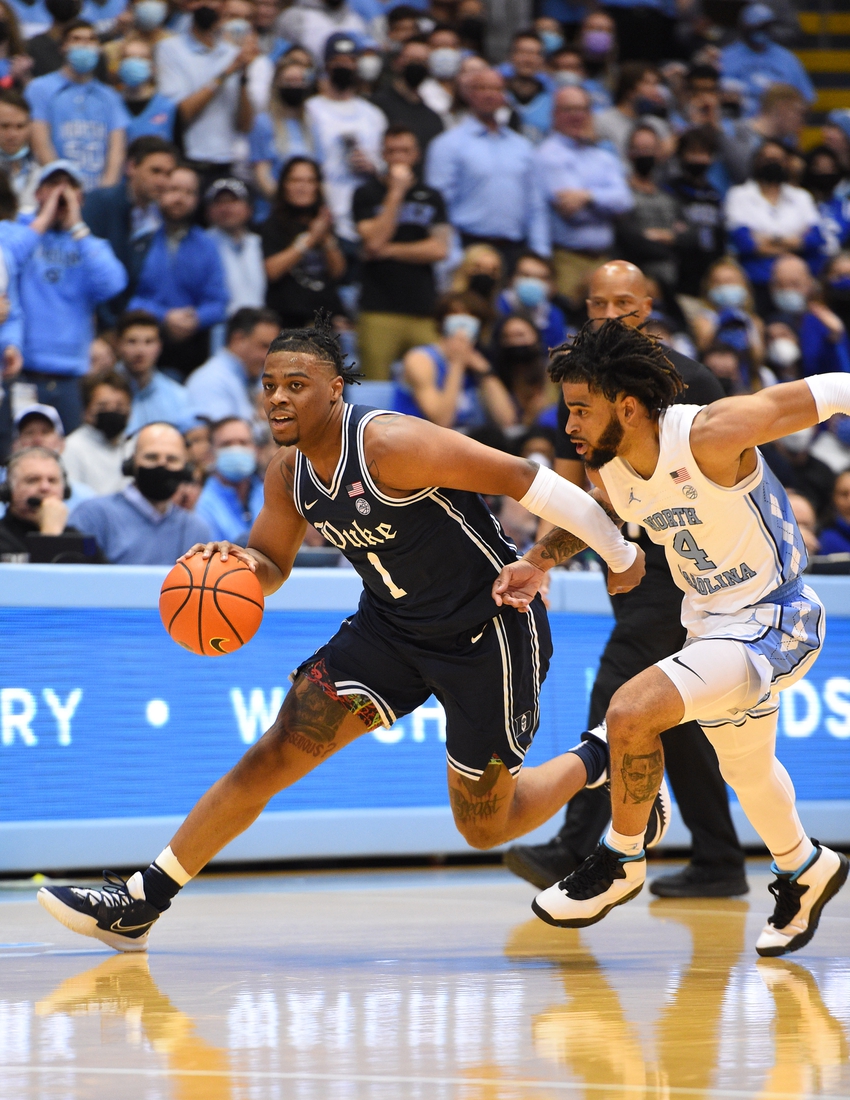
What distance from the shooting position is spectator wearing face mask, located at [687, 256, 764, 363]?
481 inches

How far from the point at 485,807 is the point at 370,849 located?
2.55 metres

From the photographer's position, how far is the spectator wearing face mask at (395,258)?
10977 millimetres

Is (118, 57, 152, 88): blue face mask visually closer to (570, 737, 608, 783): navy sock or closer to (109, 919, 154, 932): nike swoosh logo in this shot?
(570, 737, 608, 783): navy sock

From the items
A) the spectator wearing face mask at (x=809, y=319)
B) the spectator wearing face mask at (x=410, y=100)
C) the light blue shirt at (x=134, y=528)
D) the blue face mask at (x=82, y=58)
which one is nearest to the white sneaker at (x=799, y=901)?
the light blue shirt at (x=134, y=528)

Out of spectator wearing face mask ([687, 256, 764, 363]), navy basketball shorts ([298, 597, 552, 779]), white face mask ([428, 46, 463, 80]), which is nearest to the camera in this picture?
navy basketball shorts ([298, 597, 552, 779])

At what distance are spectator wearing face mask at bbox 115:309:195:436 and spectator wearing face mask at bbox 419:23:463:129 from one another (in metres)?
4.03

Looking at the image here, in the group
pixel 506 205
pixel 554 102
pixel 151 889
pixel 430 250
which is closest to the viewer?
pixel 151 889

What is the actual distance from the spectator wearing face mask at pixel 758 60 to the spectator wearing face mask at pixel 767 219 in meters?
2.23

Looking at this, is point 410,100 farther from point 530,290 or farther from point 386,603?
point 386,603

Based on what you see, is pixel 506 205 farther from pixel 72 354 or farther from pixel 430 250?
A: pixel 72 354

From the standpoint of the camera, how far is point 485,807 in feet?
16.9

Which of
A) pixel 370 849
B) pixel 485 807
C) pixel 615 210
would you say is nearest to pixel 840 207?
pixel 615 210

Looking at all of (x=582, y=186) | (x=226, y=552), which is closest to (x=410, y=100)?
(x=582, y=186)

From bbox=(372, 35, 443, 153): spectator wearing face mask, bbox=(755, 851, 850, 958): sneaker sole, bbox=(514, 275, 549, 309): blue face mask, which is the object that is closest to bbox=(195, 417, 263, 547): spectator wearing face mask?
bbox=(514, 275, 549, 309): blue face mask
